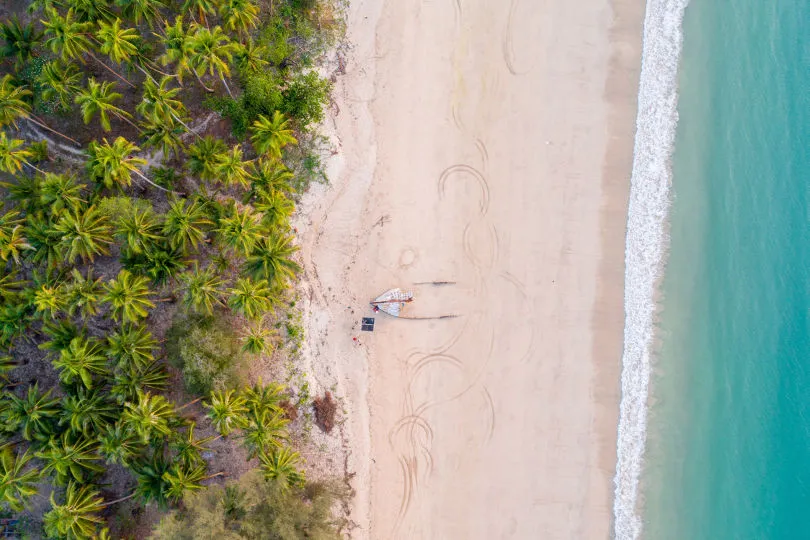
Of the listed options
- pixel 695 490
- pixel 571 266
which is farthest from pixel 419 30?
pixel 695 490

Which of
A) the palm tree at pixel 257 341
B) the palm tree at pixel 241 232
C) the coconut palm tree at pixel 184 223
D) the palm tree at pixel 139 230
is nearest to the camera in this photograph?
the palm tree at pixel 241 232

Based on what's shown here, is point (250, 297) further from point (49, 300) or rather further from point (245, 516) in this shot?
point (245, 516)

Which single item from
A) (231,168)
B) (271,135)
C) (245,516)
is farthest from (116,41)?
(245,516)

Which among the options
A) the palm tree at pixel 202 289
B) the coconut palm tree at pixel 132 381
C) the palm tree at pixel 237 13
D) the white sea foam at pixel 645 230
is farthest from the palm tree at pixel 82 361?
the white sea foam at pixel 645 230

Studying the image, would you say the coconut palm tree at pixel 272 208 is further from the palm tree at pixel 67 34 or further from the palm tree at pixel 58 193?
the palm tree at pixel 67 34

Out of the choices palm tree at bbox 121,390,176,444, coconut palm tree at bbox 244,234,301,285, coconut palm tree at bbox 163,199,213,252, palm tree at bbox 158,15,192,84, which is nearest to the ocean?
coconut palm tree at bbox 244,234,301,285

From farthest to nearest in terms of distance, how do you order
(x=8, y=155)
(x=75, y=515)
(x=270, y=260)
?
1. (x=270, y=260)
2. (x=8, y=155)
3. (x=75, y=515)

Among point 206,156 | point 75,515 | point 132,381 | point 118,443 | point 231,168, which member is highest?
point 206,156
